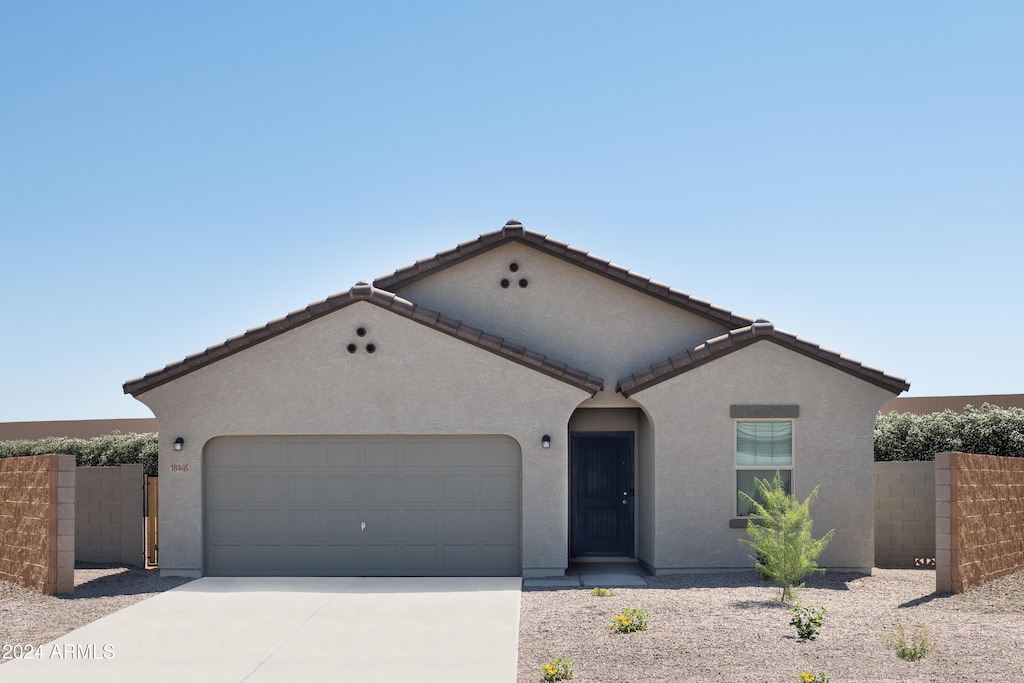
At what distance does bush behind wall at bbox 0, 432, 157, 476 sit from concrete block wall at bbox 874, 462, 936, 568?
1471 centimetres

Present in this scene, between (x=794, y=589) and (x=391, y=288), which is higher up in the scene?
(x=391, y=288)

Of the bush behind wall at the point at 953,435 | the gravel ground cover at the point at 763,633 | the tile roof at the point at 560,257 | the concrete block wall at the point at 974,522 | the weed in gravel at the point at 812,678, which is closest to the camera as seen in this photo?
the weed in gravel at the point at 812,678

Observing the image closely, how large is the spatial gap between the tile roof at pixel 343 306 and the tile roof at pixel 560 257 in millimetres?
1721

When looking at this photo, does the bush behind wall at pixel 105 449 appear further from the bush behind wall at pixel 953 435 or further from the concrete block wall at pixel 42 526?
the bush behind wall at pixel 953 435

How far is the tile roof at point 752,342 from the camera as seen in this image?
15164 mm

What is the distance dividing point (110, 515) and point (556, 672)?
10.9m

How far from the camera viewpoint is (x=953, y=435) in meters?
19.0

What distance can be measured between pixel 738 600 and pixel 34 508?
391 inches

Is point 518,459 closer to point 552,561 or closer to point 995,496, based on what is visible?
point 552,561

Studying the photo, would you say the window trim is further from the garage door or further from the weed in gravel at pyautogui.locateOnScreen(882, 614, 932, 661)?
the weed in gravel at pyautogui.locateOnScreen(882, 614, 932, 661)

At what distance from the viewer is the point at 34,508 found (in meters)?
13.9

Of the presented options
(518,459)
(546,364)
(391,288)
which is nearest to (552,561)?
(518,459)

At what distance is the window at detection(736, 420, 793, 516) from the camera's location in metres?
15.2

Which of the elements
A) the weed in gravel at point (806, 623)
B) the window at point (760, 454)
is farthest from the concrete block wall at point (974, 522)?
the weed in gravel at point (806, 623)
